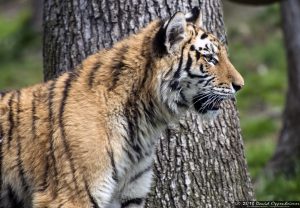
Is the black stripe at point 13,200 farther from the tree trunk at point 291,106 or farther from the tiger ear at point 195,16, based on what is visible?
the tree trunk at point 291,106

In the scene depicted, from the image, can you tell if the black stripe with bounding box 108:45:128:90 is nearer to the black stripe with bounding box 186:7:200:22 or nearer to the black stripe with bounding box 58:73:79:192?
the black stripe with bounding box 58:73:79:192

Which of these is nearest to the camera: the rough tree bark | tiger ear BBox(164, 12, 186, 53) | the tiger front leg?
tiger ear BBox(164, 12, 186, 53)

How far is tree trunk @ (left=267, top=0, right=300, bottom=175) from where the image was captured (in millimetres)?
8445

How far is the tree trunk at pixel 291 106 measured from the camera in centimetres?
845

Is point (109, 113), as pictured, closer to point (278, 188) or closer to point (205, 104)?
point (205, 104)

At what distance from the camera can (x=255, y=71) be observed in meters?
12.5

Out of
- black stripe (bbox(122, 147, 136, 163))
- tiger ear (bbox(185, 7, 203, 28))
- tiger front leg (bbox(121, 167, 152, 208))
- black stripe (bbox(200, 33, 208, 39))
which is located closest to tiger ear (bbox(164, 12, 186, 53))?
black stripe (bbox(200, 33, 208, 39))

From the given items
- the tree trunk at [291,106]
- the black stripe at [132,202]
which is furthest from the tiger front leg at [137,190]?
the tree trunk at [291,106]

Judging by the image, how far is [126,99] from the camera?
462 centimetres

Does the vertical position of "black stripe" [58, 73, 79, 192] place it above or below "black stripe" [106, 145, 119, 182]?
above

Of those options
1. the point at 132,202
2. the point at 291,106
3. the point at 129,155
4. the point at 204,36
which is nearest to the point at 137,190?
the point at 132,202

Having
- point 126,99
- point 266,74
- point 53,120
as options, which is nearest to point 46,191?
point 53,120

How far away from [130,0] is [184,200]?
1391 millimetres

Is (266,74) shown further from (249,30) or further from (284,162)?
(284,162)
